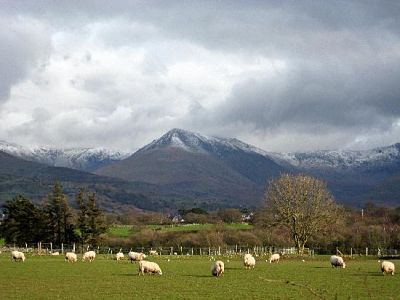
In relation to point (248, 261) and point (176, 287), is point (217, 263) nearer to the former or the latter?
point (176, 287)

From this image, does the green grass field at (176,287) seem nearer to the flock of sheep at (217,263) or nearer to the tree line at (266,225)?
the flock of sheep at (217,263)

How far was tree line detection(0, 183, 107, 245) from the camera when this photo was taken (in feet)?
335

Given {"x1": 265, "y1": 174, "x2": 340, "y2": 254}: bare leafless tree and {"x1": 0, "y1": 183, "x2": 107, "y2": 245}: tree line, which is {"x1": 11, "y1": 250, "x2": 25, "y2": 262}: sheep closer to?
{"x1": 0, "y1": 183, "x2": 107, "y2": 245}: tree line

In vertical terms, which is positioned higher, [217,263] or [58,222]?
[58,222]

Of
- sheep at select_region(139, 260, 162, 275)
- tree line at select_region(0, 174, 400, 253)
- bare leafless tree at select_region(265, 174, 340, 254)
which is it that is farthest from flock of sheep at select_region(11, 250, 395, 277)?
tree line at select_region(0, 174, 400, 253)

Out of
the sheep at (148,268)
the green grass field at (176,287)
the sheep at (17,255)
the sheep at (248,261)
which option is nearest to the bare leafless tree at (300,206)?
the sheep at (248,261)

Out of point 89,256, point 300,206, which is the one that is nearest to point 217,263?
point 89,256

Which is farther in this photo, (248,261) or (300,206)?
(300,206)

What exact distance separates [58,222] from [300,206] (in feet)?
150

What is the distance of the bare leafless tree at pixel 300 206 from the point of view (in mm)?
85562

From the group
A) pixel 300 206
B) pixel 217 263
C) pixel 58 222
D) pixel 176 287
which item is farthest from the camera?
pixel 58 222

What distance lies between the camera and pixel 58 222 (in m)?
104

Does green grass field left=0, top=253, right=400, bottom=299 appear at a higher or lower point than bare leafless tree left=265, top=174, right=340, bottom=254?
lower

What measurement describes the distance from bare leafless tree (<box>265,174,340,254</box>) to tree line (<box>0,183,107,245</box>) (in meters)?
33.2
